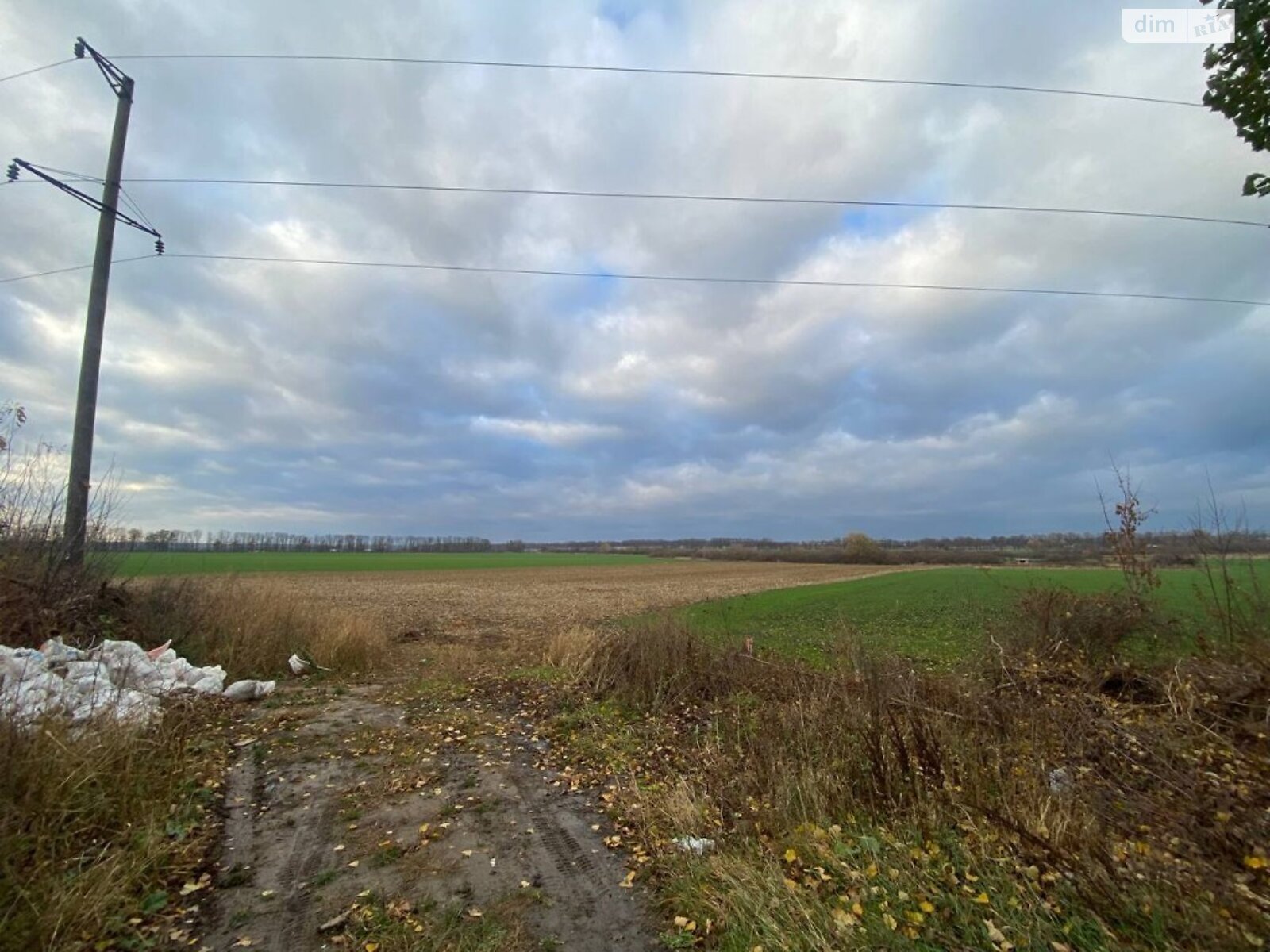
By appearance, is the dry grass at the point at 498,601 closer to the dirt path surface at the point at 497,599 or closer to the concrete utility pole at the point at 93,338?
the dirt path surface at the point at 497,599

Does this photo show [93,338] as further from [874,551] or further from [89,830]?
A: [874,551]

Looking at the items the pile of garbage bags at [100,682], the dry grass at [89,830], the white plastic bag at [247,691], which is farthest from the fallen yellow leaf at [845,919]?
the white plastic bag at [247,691]

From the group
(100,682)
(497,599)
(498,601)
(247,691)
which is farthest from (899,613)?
(100,682)

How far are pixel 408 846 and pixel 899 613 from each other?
25325 millimetres

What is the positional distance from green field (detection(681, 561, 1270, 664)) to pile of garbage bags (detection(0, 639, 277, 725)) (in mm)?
8362

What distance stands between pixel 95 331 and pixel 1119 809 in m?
15.1

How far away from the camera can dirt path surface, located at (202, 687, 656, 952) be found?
375 cm

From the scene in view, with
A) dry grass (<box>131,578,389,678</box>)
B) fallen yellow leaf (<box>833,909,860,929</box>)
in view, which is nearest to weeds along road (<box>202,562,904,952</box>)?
fallen yellow leaf (<box>833,909,860,929</box>)

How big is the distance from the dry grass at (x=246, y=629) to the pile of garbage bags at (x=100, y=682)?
73 centimetres

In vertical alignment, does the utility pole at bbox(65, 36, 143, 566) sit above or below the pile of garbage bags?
above

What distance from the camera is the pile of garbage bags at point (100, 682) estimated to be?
5043 mm

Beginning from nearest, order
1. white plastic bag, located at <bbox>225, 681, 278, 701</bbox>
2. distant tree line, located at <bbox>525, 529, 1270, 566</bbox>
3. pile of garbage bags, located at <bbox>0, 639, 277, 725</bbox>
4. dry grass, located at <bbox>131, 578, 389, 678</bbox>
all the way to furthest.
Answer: pile of garbage bags, located at <bbox>0, 639, 277, 725</bbox>, white plastic bag, located at <bbox>225, 681, 278, 701</bbox>, dry grass, located at <bbox>131, 578, 389, 678</bbox>, distant tree line, located at <bbox>525, 529, 1270, 566</bbox>

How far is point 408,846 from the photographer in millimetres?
4730

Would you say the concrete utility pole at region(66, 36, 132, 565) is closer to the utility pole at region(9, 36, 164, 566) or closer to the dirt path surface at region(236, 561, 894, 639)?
the utility pole at region(9, 36, 164, 566)
